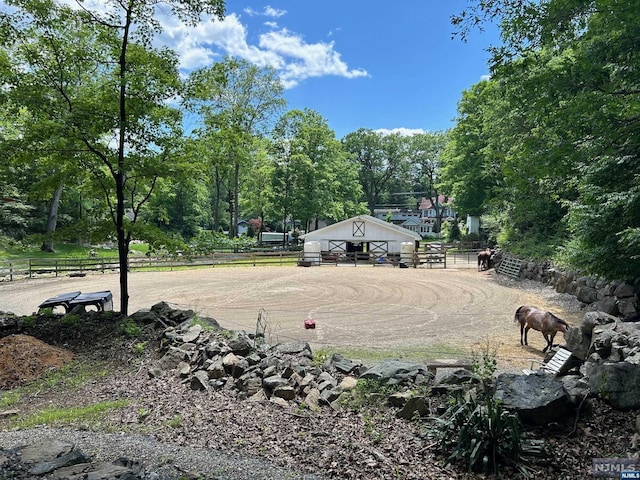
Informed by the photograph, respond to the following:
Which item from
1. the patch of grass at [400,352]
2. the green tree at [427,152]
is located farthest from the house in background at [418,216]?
the patch of grass at [400,352]

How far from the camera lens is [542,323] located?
887 centimetres

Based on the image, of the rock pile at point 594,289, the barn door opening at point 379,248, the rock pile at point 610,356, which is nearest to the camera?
the rock pile at point 610,356

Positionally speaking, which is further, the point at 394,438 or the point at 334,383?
the point at 334,383

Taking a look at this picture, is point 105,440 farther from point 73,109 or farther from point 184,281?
point 184,281

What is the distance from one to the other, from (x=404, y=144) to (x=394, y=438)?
58.1 m

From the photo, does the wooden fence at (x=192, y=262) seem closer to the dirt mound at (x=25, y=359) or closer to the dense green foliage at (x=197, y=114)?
the dense green foliage at (x=197, y=114)

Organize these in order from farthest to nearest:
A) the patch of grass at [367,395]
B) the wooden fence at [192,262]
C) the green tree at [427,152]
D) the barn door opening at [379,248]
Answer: the green tree at [427,152]
the barn door opening at [379,248]
the wooden fence at [192,262]
the patch of grass at [367,395]

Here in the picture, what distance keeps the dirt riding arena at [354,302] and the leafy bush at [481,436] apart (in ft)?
15.2

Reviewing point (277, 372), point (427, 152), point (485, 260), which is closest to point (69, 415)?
point (277, 372)

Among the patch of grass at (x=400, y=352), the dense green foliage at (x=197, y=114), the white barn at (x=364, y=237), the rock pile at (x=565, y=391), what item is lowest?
the patch of grass at (x=400, y=352)

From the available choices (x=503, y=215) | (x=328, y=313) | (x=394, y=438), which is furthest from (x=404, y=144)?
(x=394, y=438)

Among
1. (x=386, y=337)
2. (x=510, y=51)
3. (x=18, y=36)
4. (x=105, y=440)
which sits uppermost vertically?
(x=18, y=36)

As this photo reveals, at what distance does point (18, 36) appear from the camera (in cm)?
721

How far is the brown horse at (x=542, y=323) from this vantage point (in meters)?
8.70
